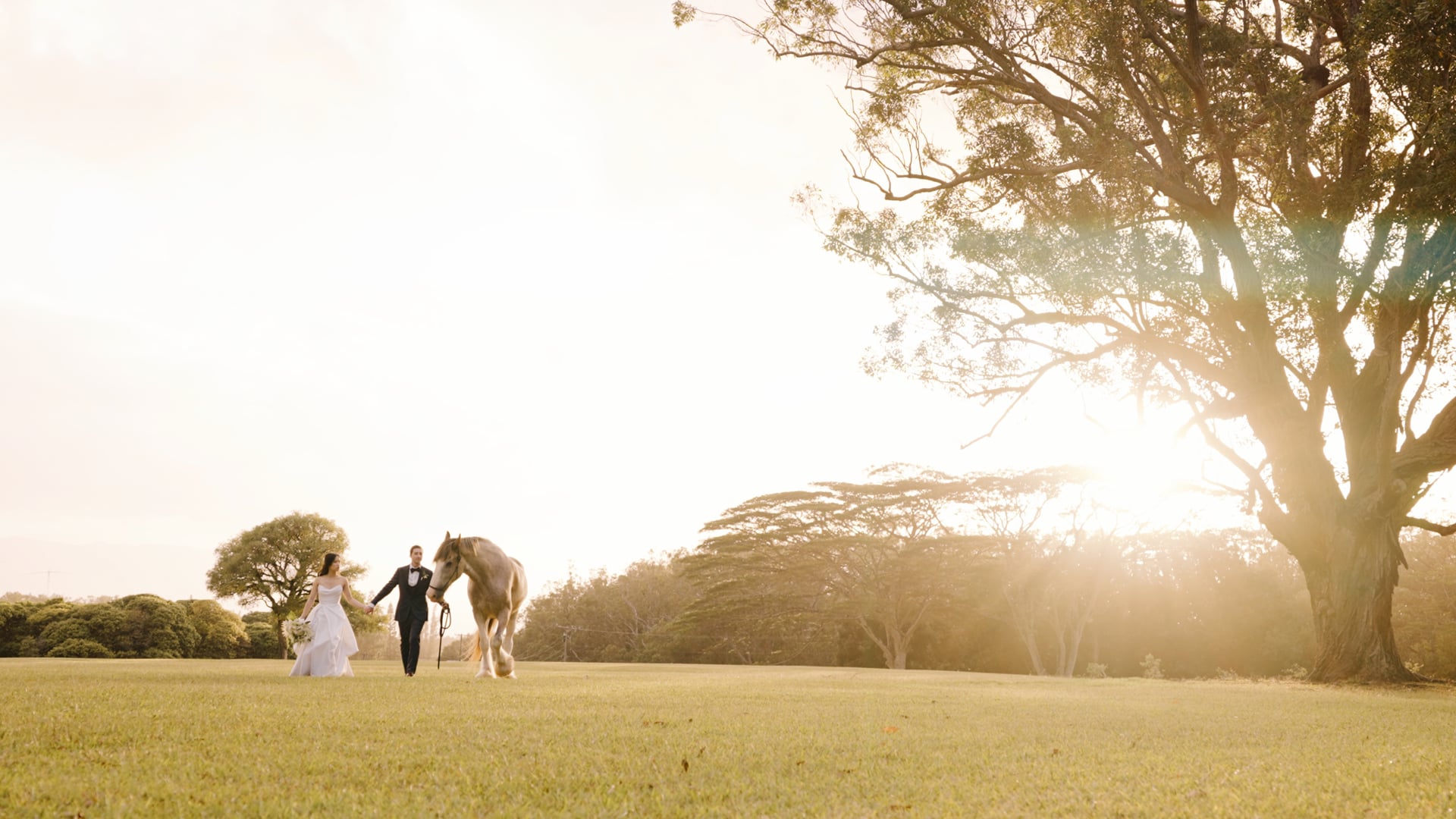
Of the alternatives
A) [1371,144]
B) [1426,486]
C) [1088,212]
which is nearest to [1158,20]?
[1088,212]

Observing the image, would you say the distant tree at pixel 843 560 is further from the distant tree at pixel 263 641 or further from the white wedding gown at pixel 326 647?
the white wedding gown at pixel 326 647

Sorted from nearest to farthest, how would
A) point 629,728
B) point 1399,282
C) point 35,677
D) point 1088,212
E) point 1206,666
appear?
point 629,728, point 35,677, point 1399,282, point 1088,212, point 1206,666

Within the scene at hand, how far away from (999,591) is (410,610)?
97.9 ft

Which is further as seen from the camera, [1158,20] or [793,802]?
[1158,20]

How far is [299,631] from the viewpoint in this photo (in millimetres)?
12258

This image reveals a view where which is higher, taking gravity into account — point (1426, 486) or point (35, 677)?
point (1426, 486)

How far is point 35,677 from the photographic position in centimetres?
1079

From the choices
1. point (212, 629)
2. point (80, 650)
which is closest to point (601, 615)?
point (212, 629)

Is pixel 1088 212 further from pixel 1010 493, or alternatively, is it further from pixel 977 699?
pixel 1010 493

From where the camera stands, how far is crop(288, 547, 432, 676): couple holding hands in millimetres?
12297

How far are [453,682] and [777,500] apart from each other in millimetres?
33801

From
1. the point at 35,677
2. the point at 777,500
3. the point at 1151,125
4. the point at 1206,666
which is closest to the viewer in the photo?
the point at 35,677

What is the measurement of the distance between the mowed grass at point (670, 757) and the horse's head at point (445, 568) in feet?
11.4

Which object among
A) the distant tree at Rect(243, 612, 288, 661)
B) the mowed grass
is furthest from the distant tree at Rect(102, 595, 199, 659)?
the mowed grass
